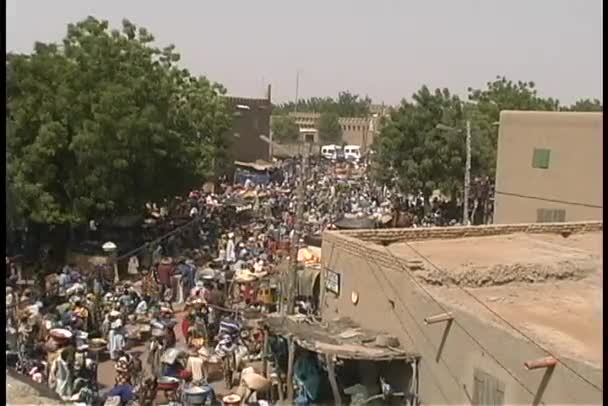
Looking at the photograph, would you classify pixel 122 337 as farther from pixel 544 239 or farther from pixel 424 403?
pixel 544 239

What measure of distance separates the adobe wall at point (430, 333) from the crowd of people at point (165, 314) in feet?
2.70

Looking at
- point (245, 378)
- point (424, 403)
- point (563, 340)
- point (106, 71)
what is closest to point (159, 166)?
point (106, 71)

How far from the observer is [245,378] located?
8.00 meters

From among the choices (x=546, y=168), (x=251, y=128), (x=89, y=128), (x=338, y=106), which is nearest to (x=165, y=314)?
(x=89, y=128)

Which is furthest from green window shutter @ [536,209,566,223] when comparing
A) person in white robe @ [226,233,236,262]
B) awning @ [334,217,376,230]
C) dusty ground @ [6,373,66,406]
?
dusty ground @ [6,373,66,406]

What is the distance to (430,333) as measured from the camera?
7008mm

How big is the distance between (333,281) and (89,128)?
632cm

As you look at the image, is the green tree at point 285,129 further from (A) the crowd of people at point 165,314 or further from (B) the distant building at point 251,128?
(A) the crowd of people at point 165,314

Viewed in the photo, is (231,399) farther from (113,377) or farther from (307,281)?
(307,281)

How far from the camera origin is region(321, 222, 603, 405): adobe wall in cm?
552

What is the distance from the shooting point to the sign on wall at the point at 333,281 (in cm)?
922

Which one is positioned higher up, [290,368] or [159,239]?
[159,239]

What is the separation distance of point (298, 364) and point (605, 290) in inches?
266

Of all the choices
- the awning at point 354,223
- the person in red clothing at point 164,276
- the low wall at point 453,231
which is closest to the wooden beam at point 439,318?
the low wall at point 453,231
